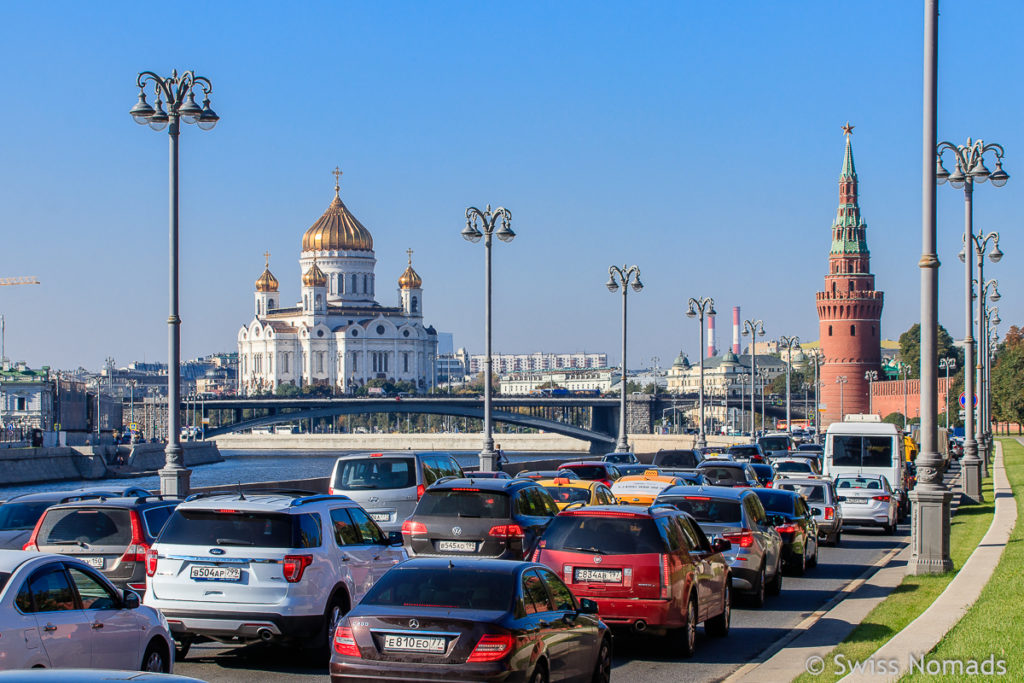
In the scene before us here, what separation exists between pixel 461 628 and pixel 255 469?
103 m

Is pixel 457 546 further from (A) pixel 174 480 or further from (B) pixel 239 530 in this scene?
(A) pixel 174 480

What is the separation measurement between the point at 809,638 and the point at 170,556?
254 inches

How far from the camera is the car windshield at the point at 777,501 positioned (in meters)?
20.2

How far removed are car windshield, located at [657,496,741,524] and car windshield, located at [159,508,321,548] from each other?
6.26m

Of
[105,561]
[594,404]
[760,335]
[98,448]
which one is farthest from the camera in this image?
[594,404]

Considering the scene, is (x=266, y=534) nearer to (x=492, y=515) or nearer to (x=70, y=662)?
(x=70, y=662)

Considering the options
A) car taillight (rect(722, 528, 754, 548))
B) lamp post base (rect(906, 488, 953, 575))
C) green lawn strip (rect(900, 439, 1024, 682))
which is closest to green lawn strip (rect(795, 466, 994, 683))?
lamp post base (rect(906, 488, 953, 575))

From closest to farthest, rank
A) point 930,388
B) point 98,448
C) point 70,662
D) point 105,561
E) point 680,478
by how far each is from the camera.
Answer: point 70,662, point 105,561, point 930,388, point 680,478, point 98,448

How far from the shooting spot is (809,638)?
13.6m

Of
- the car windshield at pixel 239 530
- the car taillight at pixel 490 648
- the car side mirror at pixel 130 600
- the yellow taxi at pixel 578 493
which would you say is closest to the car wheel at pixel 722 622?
the car windshield at pixel 239 530

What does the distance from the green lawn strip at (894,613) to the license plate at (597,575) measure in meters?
1.96

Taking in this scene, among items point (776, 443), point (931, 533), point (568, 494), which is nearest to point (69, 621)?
point (931, 533)

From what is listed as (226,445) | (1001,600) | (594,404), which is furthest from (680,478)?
(226,445)

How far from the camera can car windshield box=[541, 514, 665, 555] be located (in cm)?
1252
